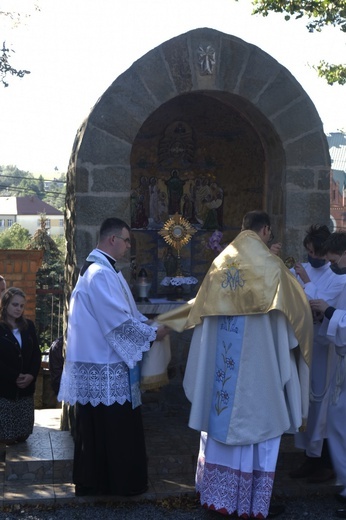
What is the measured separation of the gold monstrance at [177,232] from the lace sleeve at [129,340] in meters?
2.83

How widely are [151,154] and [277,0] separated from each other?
11.0 feet

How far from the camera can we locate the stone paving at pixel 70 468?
608 centimetres

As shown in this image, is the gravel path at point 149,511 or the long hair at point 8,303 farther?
the long hair at point 8,303

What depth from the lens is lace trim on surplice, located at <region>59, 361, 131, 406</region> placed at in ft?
19.1

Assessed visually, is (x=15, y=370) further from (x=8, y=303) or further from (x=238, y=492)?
(x=238, y=492)

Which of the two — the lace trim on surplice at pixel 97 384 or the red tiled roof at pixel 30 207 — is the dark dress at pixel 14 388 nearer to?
the lace trim on surplice at pixel 97 384

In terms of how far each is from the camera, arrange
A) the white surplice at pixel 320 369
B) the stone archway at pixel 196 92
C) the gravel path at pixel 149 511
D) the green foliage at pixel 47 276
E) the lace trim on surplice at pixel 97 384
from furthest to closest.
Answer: the green foliage at pixel 47 276 < the stone archway at pixel 196 92 < the white surplice at pixel 320 369 < the lace trim on surplice at pixel 97 384 < the gravel path at pixel 149 511

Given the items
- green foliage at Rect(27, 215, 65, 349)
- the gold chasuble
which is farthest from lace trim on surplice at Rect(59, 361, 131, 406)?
green foliage at Rect(27, 215, 65, 349)

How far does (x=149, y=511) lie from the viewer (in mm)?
5816

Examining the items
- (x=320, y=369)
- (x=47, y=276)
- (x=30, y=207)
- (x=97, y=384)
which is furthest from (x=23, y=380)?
(x=30, y=207)

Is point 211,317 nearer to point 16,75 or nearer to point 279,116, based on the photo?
point 279,116

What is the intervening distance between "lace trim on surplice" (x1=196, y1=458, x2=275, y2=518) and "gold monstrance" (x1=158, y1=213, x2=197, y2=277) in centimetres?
330

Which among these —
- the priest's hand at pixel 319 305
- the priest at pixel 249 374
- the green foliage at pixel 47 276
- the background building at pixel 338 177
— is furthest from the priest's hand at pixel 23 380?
the background building at pixel 338 177

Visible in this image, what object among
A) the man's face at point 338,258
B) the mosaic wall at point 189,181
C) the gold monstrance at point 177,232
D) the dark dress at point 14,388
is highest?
the mosaic wall at point 189,181
